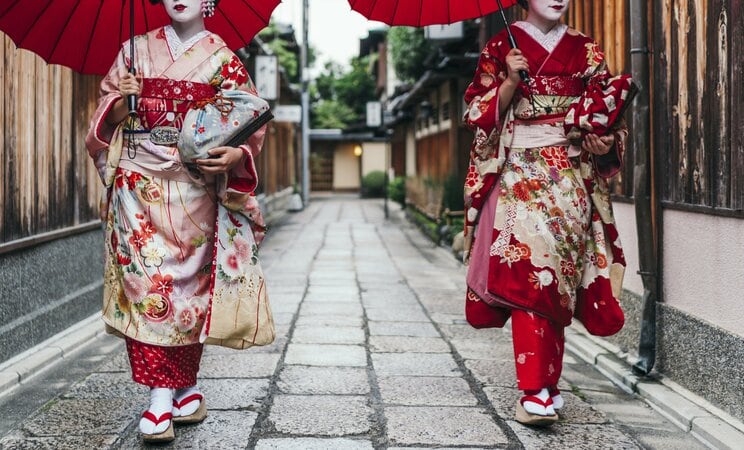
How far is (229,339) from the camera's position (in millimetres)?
3531

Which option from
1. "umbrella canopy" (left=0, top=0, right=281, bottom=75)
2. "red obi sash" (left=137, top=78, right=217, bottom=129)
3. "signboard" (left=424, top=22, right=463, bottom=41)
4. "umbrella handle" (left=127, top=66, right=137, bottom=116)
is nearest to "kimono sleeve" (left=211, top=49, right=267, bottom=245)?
"red obi sash" (left=137, top=78, right=217, bottom=129)

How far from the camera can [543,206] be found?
12.4ft

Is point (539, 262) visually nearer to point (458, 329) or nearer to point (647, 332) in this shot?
point (647, 332)

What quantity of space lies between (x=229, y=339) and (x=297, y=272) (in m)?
6.48

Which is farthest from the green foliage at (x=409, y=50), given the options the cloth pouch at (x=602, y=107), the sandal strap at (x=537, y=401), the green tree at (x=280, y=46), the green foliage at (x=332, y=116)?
the green foliage at (x=332, y=116)

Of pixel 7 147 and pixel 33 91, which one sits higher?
pixel 33 91

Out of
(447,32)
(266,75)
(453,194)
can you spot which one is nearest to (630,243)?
(447,32)

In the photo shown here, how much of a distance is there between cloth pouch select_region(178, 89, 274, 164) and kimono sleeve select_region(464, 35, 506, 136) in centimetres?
103

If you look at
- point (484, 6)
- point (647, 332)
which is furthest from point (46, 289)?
point (647, 332)

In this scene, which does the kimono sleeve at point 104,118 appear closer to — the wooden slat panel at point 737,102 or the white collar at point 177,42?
the white collar at point 177,42

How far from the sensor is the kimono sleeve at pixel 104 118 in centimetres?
350

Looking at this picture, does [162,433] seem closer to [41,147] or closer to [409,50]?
[41,147]

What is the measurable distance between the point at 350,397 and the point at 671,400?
5.46 ft

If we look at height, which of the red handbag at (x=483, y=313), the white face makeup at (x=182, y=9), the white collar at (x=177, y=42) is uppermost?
the white face makeup at (x=182, y=9)
